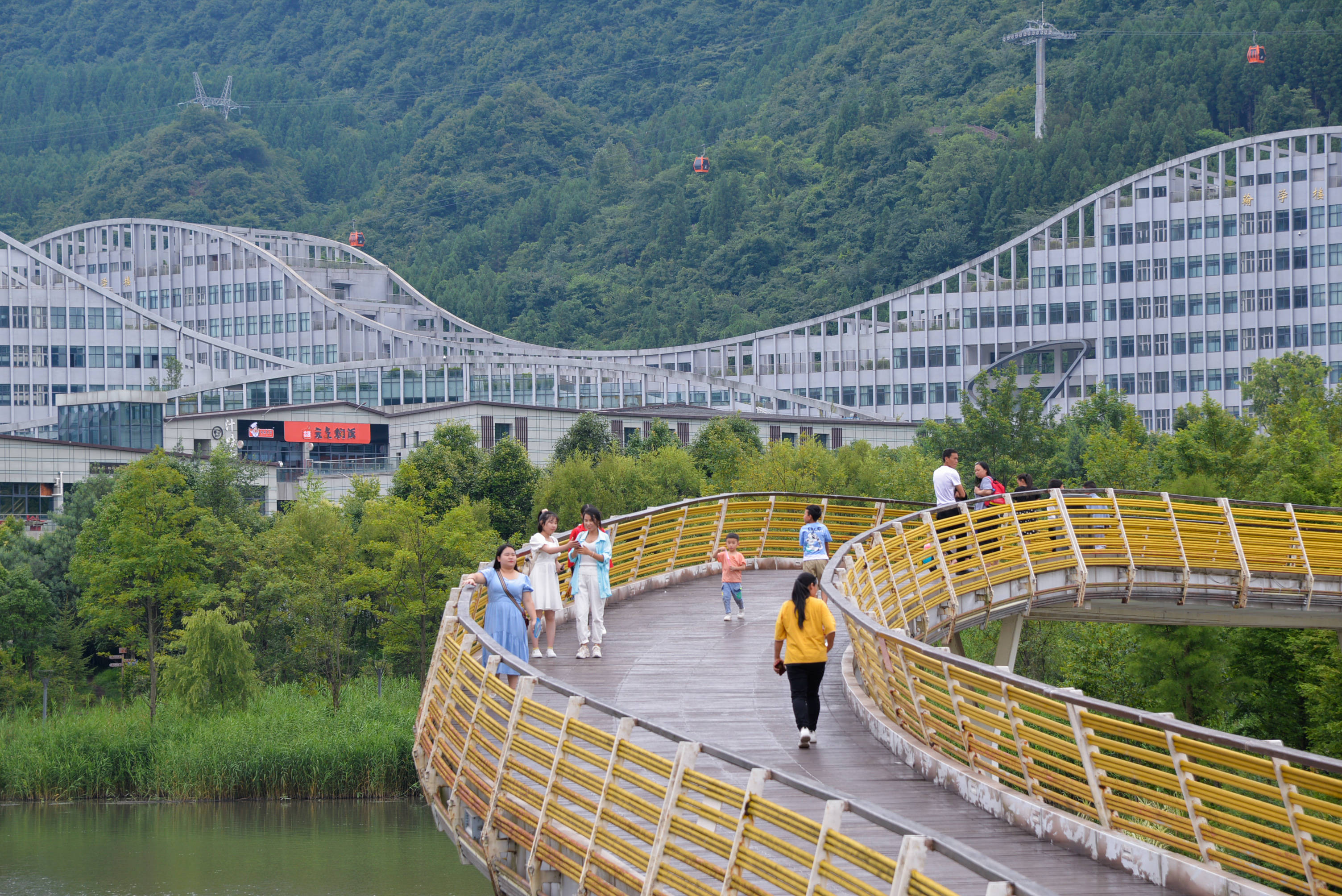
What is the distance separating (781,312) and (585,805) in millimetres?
121401

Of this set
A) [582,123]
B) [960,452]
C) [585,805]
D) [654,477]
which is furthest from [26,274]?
[585,805]

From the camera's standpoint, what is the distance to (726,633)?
20.1 metres

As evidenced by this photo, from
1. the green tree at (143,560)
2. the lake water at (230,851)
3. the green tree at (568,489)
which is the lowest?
the lake water at (230,851)

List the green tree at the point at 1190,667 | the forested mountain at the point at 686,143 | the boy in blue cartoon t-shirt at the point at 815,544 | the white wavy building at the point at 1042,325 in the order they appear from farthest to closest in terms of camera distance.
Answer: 1. the forested mountain at the point at 686,143
2. the white wavy building at the point at 1042,325
3. the green tree at the point at 1190,667
4. the boy in blue cartoon t-shirt at the point at 815,544

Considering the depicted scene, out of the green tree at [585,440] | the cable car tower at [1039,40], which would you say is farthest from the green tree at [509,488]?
the cable car tower at [1039,40]

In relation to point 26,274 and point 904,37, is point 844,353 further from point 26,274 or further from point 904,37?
point 904,37

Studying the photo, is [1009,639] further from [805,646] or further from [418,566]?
[418,566]

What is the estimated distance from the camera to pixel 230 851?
36375 millimetres

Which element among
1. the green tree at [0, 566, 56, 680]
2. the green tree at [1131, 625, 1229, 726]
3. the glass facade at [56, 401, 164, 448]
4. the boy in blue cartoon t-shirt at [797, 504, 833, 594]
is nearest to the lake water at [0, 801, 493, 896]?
the green tree at [0, 566, 56, 680]

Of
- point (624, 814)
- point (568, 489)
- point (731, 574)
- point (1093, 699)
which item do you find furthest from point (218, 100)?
point (1093, 699)

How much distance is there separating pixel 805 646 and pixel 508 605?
10.3ft

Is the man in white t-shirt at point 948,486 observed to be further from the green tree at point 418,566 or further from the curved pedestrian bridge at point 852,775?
the green tree at point 418,566

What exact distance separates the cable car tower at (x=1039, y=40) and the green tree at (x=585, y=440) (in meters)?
73.8

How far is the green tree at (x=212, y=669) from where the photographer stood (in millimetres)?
49031
